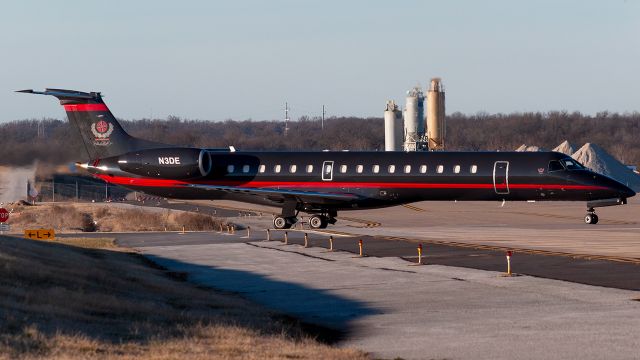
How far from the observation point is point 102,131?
54.5 meters

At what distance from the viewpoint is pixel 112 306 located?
19.0 meters

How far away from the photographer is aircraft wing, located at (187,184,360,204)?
49094mm

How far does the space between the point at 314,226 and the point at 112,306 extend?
33.1 metres

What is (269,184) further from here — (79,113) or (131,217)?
(131,217)

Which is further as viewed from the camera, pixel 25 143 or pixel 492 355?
pixel 25 143

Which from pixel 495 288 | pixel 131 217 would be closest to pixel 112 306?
pixel 495 288

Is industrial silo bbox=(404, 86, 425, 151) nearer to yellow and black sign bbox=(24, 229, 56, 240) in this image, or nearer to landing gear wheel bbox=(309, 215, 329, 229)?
landing gear wheel bbox=(309, 215, 329, 229)

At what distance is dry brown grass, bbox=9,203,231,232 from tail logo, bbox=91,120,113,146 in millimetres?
8881

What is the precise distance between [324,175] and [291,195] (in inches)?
75.1

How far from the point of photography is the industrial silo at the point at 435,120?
4178 inches

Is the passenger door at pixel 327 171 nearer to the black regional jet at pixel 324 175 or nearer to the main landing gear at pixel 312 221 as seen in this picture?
the black regional jet at pixel 324 175

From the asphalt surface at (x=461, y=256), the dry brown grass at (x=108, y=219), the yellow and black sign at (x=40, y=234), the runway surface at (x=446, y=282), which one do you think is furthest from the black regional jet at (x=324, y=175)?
the yellow and black sign at (x=40, y=234)

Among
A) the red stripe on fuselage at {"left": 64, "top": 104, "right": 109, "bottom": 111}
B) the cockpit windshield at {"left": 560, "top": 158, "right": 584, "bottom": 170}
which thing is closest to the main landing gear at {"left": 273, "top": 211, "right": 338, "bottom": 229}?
the red stripe on fuselage at {"left": 64, "top": 104, "right": 109, "bottom": 111}

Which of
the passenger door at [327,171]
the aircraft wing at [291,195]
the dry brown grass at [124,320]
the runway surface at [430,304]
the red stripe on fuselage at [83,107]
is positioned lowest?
the runway surface at [430,304]
